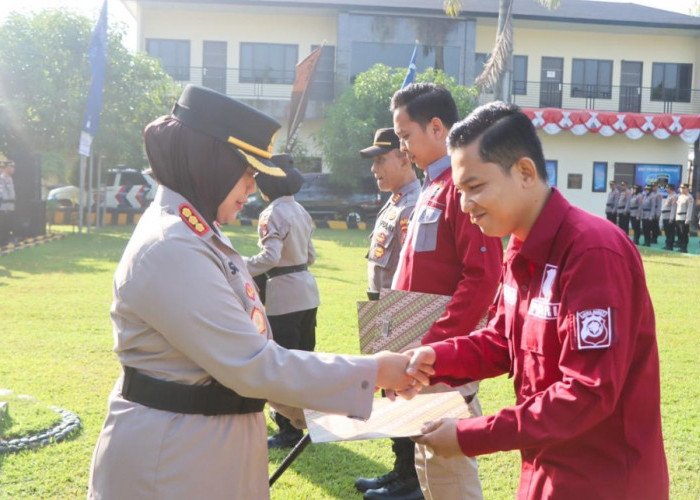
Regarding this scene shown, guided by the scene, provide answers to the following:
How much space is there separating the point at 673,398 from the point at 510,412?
17.2 feet

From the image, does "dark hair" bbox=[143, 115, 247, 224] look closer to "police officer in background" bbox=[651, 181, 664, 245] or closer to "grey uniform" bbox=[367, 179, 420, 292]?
"grey uniform" bbox=[367, 179, 420, 292]

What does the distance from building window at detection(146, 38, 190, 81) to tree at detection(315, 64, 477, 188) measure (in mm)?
7538

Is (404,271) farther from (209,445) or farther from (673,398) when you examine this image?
(673,398)

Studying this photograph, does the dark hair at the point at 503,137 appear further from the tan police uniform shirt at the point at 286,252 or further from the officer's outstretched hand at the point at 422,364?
the tan police uniform shirt at the point at 286,252

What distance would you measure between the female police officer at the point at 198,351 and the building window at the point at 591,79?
111 ft

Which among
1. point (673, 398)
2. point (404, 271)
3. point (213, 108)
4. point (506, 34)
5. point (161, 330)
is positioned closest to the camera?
point (161, 330)

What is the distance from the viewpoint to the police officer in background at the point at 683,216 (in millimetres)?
23828

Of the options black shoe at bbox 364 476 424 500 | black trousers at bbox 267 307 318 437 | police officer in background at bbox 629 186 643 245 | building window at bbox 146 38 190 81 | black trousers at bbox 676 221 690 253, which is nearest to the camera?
black shoe at bbox 364 476 424 500

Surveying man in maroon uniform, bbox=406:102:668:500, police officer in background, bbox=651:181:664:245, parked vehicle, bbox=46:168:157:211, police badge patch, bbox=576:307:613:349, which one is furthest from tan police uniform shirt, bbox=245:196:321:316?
police officer in background, bbox=651:181:664:245

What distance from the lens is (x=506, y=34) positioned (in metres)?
23.1

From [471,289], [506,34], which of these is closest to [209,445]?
[471,289]

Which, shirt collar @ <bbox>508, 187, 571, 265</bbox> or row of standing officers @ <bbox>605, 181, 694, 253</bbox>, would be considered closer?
shirt collar @ <bbox>508, 187, 571, 265</bbox>

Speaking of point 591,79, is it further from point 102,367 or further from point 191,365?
point 191,365

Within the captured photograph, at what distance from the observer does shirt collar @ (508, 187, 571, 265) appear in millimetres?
2213
